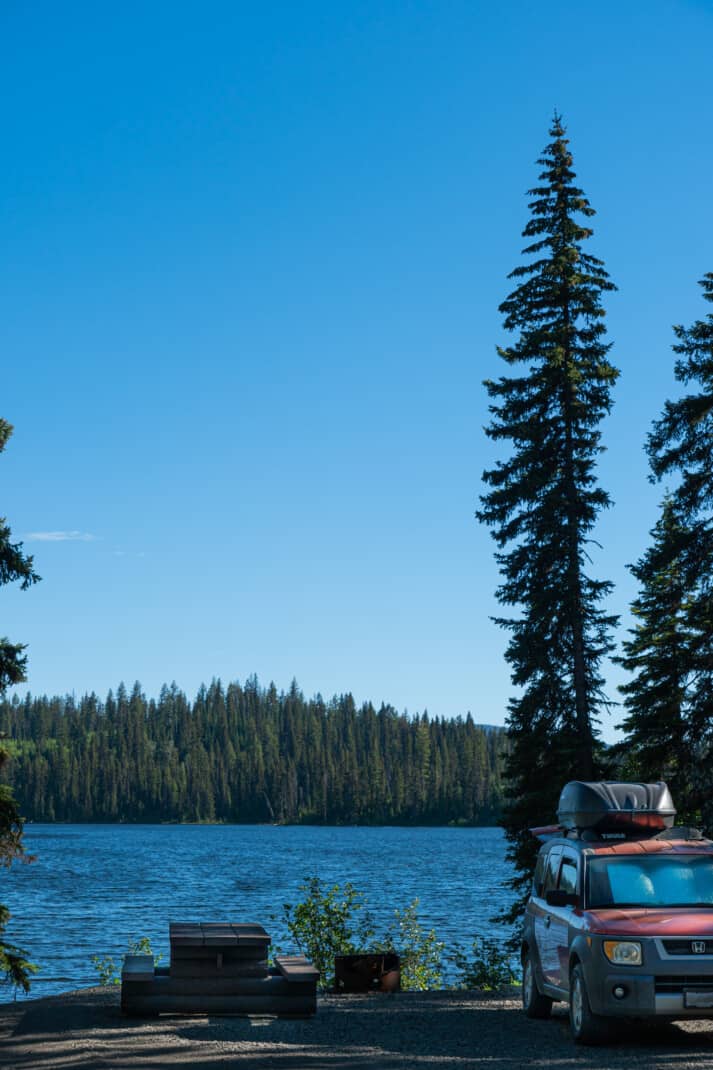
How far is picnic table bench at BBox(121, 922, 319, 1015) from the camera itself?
14.7m

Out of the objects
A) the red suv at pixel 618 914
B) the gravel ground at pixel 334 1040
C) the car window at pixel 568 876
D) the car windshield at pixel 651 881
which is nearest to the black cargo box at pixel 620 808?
the red suv at pixel 618 914

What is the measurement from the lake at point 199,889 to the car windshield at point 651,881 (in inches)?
408

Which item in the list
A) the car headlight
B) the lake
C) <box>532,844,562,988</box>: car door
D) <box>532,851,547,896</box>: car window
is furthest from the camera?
the lake

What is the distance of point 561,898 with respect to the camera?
13.3 metres

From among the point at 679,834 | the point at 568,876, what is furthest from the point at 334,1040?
the point at 679,834

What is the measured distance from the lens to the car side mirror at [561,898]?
43.5 ft

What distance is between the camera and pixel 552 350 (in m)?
28.8

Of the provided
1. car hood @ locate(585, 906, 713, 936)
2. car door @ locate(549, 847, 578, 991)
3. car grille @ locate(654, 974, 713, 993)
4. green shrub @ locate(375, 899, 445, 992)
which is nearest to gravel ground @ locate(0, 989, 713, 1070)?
car grille @ locate(654, 974, 713, 993)

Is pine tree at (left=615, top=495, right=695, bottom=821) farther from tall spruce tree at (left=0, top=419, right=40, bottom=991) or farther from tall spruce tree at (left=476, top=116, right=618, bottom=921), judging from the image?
tall spruce tree at (left=0, top=419, right=40, bottom=991)

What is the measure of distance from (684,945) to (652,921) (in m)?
0.41

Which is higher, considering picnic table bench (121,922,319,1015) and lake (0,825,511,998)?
picnic table bench (121,922,319,1015)

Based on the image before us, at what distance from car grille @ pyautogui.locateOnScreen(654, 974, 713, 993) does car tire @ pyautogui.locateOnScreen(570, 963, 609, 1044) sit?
78cm

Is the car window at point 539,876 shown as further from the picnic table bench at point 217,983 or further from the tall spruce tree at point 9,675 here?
the tall spruce tree at point 9,675

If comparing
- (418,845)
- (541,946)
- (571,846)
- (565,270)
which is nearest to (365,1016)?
(541,946)
